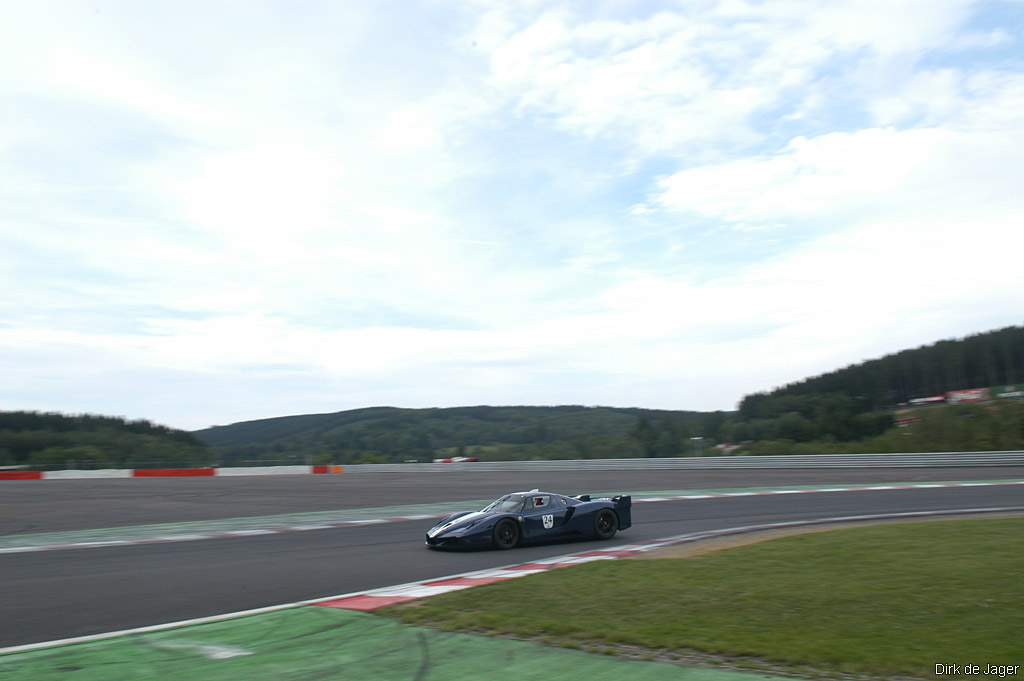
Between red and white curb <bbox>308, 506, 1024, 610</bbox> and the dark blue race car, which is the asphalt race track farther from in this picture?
red and white curb <bbox>308, 506, 1024, 610</bbox>

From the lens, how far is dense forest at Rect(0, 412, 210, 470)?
170 ft

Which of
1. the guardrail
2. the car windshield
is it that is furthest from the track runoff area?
the guardrail

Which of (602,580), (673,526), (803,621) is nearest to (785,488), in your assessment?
(673,526)

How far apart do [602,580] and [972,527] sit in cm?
695

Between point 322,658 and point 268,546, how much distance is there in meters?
8.01

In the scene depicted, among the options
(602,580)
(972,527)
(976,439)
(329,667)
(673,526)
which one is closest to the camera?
(329,667)

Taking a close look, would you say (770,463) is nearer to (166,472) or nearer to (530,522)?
(530,522)

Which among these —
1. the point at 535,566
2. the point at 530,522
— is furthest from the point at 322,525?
the point at 535,566

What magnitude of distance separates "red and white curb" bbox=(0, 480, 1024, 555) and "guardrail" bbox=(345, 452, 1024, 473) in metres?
6.54

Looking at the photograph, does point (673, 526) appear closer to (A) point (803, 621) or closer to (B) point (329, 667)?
(A) point (803, 621)

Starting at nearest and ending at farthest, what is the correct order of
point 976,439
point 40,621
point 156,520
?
1. point 40,621
2. point 156,520
3. point 976,439

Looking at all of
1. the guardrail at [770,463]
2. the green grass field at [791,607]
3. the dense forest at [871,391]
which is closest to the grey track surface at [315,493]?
the guardrail at [770,463]

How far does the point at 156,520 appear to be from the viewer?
60.7 feet

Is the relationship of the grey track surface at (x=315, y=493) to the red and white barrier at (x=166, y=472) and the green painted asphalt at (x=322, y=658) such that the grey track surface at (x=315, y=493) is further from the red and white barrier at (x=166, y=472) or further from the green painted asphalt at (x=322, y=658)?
the green painted asphalt at (x=322, y=658)
